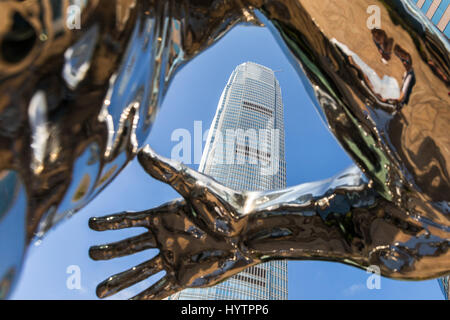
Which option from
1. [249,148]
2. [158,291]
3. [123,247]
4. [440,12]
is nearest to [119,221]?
[123,247]

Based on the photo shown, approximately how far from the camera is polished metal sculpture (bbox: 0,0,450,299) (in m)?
0.29

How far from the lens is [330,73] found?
455mm

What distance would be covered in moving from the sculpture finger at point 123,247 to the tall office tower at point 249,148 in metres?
18.7

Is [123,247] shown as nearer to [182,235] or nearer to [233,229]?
[182,235]

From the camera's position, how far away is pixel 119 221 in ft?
2.24

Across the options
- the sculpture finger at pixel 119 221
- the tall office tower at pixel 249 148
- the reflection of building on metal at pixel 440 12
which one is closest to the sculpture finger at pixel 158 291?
the sculpture finger at pixel 119 221

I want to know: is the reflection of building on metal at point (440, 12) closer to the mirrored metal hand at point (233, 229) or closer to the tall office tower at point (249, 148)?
the tall office tower at point (249, 148)

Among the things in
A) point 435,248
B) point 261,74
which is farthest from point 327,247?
point 261,74

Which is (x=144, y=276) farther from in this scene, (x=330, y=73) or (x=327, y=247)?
(x=330, y=73)

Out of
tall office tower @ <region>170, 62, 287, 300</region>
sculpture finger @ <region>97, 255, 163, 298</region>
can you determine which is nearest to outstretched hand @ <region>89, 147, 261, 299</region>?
sculpture finger @ <region>97, 255, 163, 298</region>

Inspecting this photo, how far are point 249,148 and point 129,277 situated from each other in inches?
863

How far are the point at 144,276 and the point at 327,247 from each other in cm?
37

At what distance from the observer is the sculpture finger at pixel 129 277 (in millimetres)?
676

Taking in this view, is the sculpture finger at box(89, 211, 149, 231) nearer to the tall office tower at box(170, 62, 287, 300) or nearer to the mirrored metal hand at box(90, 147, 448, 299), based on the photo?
the mirrored metal hand at box(90, 147, 448, 299)
